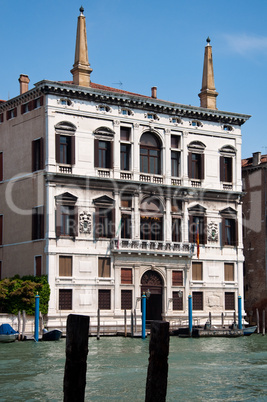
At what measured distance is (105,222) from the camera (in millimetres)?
38500

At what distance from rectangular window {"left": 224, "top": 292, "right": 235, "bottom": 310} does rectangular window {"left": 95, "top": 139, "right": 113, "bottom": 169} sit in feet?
31.6

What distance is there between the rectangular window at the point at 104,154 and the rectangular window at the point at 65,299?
6.33m

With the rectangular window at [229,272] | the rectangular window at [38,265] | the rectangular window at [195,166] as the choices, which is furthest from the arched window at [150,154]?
the rectangular window at [38,265]

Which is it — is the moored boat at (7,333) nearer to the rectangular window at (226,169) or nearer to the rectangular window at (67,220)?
the rectangular window at (67,220)

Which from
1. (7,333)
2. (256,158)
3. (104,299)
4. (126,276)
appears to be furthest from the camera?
(256,158)

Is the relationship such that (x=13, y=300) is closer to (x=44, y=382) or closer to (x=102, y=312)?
(x=102, y=312)

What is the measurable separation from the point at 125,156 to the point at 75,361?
2668 centimetres

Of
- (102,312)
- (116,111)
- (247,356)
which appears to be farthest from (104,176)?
(247,356)

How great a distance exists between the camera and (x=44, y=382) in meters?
20.1

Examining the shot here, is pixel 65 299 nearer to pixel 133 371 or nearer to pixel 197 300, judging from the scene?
pixel 197 300

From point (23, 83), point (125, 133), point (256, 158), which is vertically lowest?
point (256, 158)

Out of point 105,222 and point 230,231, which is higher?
point 105,222

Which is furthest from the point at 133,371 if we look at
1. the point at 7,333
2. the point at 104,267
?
the point at 104,267

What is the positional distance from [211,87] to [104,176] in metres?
9.33
